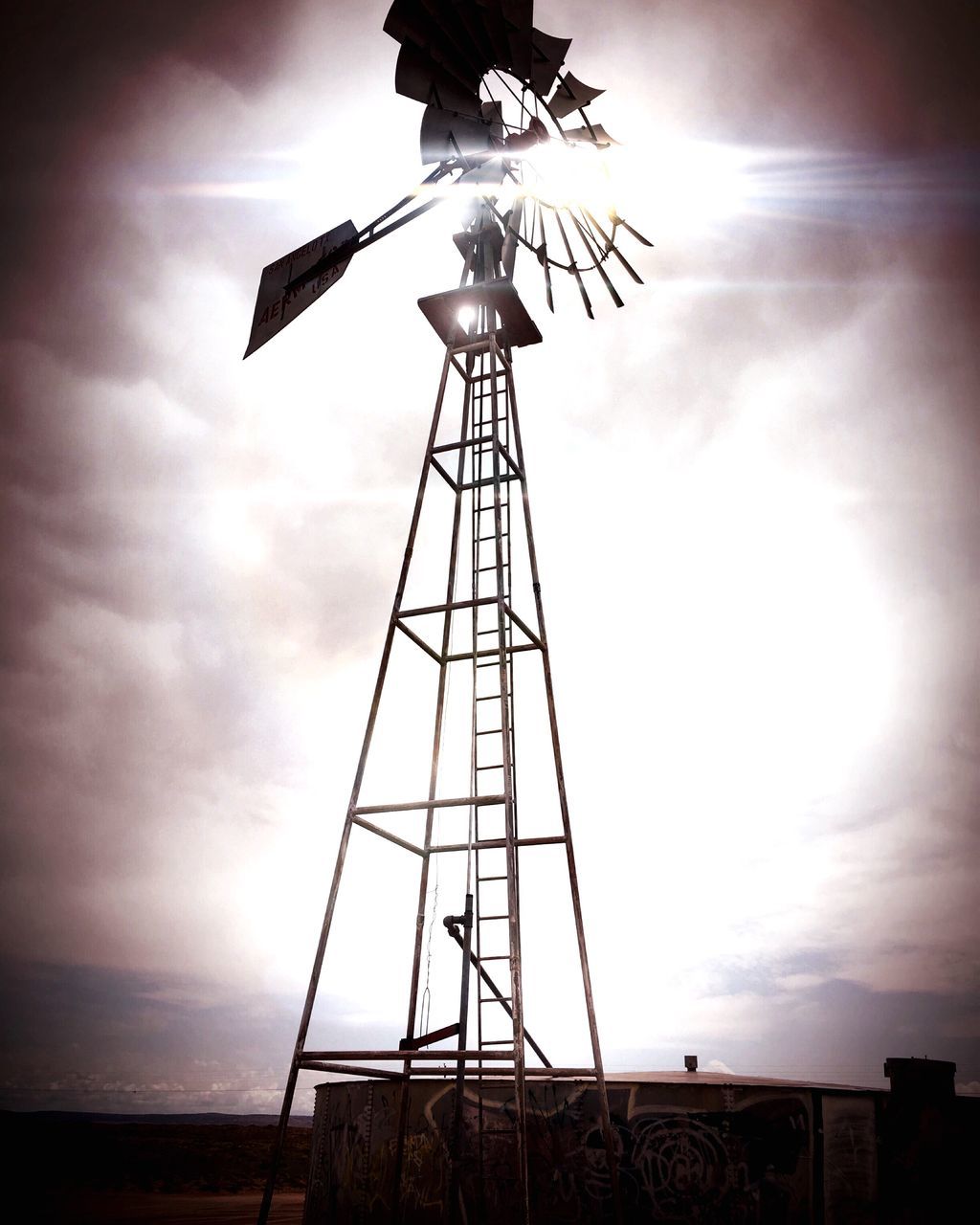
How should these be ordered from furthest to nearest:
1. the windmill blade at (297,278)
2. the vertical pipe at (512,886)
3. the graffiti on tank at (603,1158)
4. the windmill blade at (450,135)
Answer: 1. the windmill blade at (450,135)
2. the windmill blade at (297,278)
3. the graffiti on tank at (603,1158)
4. the vertical pipe at (512,886)

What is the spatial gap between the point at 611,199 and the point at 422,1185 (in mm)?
11929

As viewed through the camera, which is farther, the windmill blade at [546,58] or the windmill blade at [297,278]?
the windmill blade at [546,58]

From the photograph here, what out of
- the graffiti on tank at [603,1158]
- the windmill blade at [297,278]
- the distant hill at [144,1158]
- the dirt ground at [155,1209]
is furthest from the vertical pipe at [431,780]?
the distant hill at [144,1158]

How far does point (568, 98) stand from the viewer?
10.8 metres

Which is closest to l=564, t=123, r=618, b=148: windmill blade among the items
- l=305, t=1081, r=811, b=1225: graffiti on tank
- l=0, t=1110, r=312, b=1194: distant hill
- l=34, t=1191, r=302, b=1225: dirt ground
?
l=305, t=1081, r=811, b=1225: graffiti on tank

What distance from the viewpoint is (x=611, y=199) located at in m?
10.4

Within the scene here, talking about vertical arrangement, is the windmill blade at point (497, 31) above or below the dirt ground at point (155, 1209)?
above

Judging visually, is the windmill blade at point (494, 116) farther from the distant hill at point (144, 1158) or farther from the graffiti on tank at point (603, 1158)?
the distant hill at point (144, 1158)

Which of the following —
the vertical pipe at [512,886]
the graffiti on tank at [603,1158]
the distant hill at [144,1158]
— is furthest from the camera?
the distant hill at [144,1158]

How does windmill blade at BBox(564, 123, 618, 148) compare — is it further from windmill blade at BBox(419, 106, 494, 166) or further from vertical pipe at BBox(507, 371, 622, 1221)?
vertical pipe at BBox(507, 371, 622, 1221)

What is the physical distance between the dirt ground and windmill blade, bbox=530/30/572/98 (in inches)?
872

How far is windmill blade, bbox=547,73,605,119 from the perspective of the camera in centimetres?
1077

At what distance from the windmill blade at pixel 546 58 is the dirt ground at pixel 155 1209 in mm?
22140

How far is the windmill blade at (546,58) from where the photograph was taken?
33.7 feet
